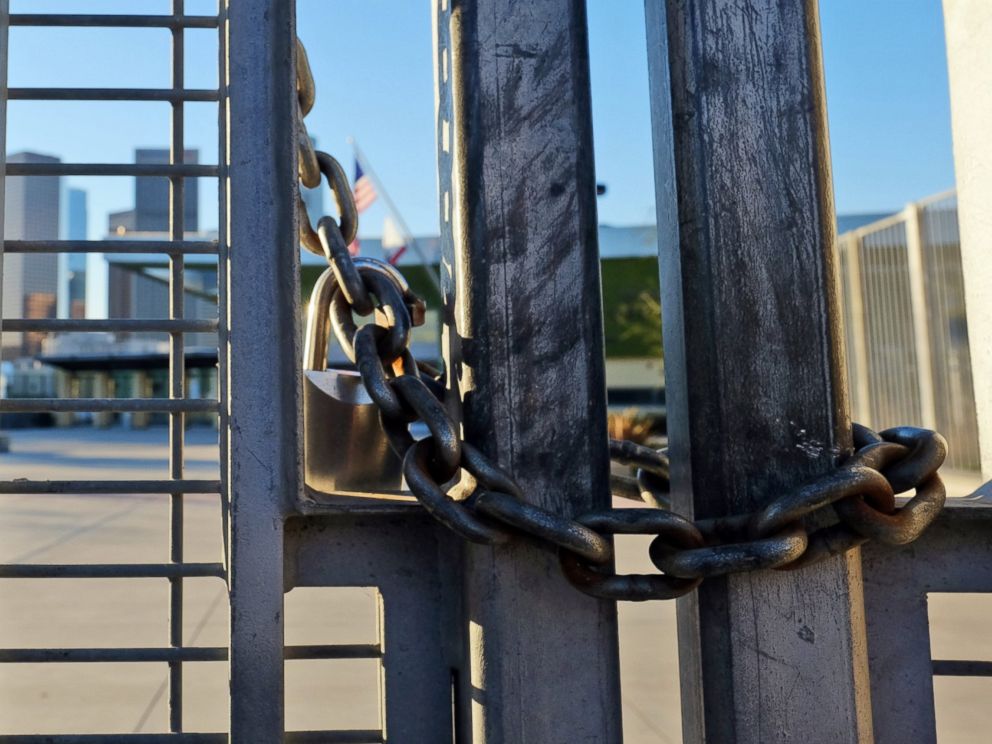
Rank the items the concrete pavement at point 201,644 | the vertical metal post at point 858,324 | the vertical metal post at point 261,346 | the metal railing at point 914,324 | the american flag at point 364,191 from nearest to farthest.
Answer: the vertical metal post at point 261,346 → the concrete pavement at point 201,644 → the metal railing at point 914,324 → the vertical metal post at point 858,324 → the american flag at point 364,191

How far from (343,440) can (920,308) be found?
7.98 metres

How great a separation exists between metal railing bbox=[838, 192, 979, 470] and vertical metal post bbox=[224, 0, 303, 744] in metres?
7.06

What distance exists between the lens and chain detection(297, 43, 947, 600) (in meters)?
0.72

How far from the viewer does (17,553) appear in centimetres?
474

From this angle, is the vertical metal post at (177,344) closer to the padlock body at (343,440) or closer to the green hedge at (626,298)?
the padlock body at (343,440)

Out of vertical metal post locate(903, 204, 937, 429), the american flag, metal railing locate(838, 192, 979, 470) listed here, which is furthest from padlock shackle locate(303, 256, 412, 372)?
the american flag

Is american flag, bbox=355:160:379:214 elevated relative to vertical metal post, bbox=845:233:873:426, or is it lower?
elevated

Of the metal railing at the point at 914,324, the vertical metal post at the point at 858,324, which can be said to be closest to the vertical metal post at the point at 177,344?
the metal railing at the point at 914,324

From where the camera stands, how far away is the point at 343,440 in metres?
0.98

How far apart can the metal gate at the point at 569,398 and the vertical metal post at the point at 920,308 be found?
7690mm

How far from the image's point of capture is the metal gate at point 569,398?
796mm

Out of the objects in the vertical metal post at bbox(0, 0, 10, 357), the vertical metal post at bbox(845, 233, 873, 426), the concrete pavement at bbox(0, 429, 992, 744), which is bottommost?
the concrete pavement at bbox(0, 429, 992, 744)

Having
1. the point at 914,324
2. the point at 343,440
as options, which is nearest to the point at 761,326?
the point at 343,440

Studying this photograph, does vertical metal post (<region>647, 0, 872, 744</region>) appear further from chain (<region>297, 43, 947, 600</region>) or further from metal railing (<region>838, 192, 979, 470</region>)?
metal railing (<region>838, 192, 979, 470</region>)
